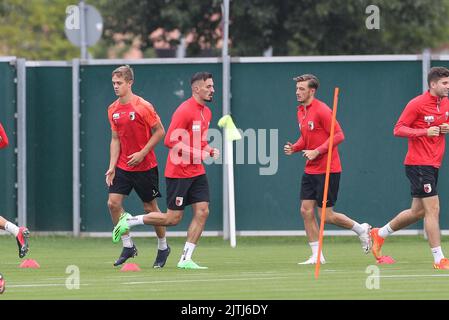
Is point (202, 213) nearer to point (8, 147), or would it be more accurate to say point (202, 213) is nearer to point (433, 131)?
point (433, 131)

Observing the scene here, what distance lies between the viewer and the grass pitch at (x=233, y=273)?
530 inches

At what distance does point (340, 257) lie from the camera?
18828mm

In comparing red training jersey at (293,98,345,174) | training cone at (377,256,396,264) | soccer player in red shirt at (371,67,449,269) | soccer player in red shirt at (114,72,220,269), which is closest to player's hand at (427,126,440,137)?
soccer player in red shirt at (371,67,449,269)

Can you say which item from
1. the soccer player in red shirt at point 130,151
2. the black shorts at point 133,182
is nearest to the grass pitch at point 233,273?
the soccer player in red shirt at point 130,151

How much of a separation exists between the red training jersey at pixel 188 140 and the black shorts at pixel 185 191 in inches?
2.4

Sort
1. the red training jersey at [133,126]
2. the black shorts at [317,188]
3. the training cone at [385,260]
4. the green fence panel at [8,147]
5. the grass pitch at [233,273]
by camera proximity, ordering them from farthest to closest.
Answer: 1. the green fence panel at [8,147]
2. the black shorts at [317,188]
3. the training cone at [385,260]
4. the red training jersey at [133,126]
5. the grass pitch at [233,273]

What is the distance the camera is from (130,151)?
1738 cm

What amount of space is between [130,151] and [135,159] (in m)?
0.26

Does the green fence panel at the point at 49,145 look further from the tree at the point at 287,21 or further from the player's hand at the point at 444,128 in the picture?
the tree at the point at 287,21

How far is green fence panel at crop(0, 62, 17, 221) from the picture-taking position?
22594mm

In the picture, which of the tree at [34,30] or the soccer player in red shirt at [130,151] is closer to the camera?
the soccer player in red shirt at [130,151]

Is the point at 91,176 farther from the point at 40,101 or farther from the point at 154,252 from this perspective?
the point at 154,252

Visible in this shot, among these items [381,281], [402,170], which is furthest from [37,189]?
[381,281]

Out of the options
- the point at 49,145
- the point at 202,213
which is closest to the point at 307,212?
the point at 202,213
